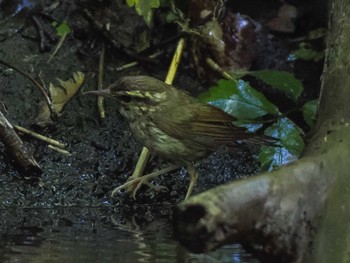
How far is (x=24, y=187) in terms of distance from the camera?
4.48 metres

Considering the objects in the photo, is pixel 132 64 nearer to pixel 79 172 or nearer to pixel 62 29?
pixel 62 29

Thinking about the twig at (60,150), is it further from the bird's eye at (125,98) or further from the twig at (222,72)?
the twig at (222,72)

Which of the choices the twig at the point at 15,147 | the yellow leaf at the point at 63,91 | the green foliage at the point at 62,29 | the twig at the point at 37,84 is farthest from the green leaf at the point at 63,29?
the twig at the point at 15,147

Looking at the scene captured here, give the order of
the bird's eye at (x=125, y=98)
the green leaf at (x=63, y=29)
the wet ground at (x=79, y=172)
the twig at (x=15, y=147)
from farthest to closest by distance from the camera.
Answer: the green leaf at (x=63, y=29) < the twig at (x=15, y=147) < the bird's eye at (x=125, y=98) < the wet ground at (x=79, y=172)

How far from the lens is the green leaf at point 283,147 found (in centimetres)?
454

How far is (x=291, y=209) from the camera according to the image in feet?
9.20

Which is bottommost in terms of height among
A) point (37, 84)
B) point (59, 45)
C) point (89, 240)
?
point (89, 240)

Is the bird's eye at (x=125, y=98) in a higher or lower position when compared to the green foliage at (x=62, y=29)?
lower

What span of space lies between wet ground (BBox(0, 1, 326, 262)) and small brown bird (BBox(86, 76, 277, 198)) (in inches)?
14.4

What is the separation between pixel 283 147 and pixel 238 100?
40 centimetres

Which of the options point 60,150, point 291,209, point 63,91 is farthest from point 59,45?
point 291,209

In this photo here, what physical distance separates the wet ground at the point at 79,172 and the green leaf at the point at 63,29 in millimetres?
47

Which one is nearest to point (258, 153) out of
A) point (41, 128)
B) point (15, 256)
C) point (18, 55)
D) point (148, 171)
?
point (148, 171)

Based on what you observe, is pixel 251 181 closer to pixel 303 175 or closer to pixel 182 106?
pixel 303 175
